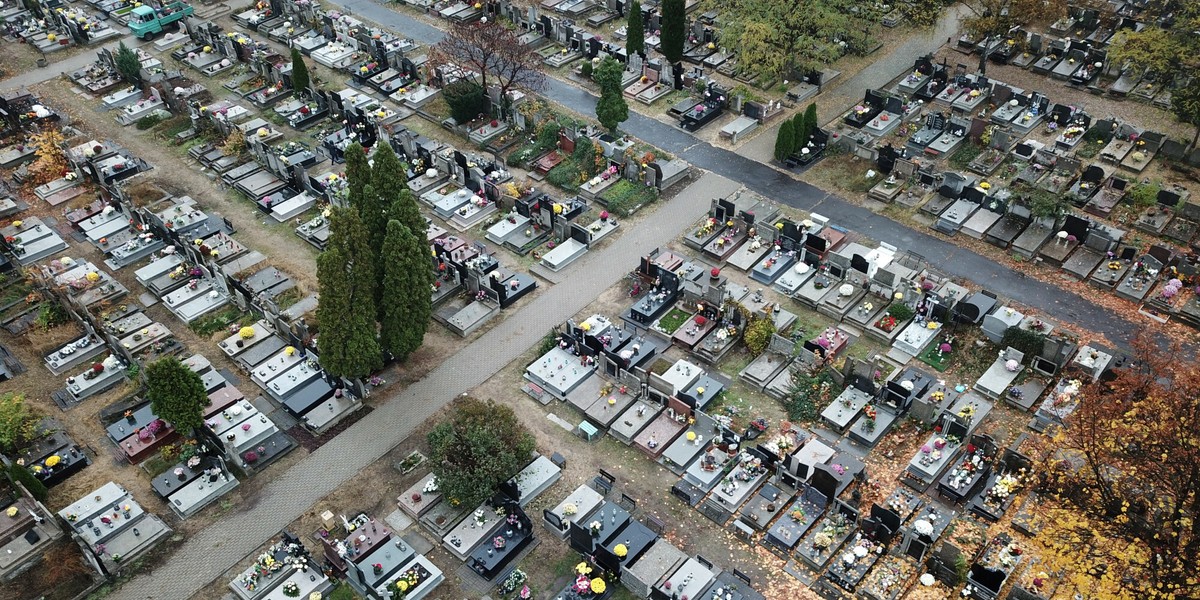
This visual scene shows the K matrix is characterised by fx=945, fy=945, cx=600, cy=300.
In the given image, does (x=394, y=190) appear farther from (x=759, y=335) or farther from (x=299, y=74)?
(x=299, y=74)

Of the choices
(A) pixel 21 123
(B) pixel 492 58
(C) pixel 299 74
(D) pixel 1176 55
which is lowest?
(A) pixel 21 123

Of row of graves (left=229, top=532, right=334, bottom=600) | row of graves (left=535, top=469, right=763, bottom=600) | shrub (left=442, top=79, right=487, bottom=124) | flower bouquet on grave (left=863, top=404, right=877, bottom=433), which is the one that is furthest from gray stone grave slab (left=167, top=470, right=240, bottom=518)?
shrub (left=442, top=79, right=487, bottom=124)

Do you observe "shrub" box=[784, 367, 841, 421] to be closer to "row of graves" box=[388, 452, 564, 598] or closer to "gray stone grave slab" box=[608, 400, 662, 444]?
"gray stone grave slab" box=[608, 400, 662, 444]

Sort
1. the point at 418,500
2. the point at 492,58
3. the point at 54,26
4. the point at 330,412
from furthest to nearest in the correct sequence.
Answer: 1. the point at 54,26
2. the point at 492,58
3. the point at 330,412
4. the point at 418,500

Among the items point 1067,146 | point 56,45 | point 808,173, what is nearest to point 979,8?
point 1067,146

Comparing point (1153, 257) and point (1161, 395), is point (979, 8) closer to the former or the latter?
point (1153, 257)

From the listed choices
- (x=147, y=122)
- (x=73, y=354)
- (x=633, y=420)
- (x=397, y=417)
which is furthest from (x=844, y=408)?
(x=147, y=122)
